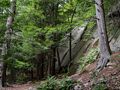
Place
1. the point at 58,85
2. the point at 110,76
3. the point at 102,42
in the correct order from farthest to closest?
the point at 102,42
the point at 58,85
the point at 110,76

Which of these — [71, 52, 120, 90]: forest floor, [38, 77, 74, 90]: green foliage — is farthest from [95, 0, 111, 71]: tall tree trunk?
[38, 77, 74, 90]: green foliage

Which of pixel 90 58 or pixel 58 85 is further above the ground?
pixel 90 58

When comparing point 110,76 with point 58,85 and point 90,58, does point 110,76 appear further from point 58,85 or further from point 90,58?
point 90,58

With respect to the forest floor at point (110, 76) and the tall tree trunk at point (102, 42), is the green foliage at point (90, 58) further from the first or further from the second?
the forest floor at point (110, 76)

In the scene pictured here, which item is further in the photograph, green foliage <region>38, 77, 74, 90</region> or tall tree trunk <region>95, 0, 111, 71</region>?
tall tree trunk <region>95, 0, 111, 71</region>

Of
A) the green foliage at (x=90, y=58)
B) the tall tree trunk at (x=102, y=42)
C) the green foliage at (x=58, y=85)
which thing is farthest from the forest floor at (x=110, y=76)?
the green foliage at (x=90, y=58)

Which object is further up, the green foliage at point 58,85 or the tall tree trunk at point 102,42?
the tall tree trunk at point 102,42

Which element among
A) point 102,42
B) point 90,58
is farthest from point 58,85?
point 90,58

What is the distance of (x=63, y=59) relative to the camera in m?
18.4

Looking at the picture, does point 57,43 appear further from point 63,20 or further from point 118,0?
point 118,0

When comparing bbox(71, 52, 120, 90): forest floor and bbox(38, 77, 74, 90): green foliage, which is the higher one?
bbox(71, 52, 120, 90): forest floor

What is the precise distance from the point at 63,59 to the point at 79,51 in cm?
161

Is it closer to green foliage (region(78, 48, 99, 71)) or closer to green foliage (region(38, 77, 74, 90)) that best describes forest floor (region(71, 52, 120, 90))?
green foliage (region(38, 77, 74, 90))

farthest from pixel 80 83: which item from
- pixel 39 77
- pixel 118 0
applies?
pixel 39 77
